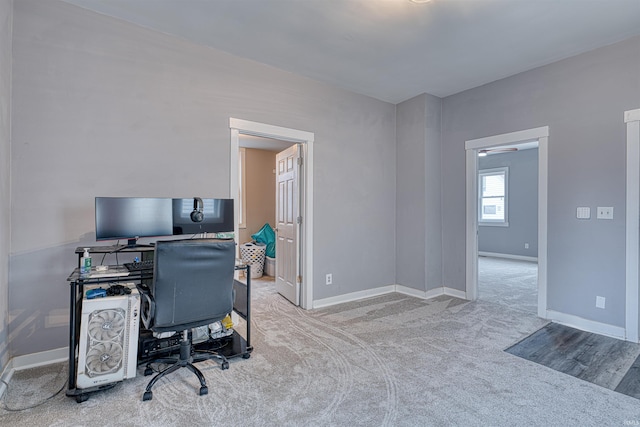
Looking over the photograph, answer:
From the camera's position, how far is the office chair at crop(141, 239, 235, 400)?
1.97 m

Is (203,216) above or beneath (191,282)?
above

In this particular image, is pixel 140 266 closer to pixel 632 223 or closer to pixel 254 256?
pixel 254 256

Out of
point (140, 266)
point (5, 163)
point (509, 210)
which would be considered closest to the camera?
point (5, 163)

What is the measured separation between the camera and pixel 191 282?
6.72ft

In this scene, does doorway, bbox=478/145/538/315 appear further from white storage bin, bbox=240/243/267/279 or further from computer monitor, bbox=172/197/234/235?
computer monitor, bbox=172/197/234/235

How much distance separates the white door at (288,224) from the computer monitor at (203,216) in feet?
3.45

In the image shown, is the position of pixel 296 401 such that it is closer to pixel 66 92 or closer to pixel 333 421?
pixel 333 421

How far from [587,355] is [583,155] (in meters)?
1.86

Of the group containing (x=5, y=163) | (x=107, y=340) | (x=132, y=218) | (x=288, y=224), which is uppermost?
(x=5, y=163)

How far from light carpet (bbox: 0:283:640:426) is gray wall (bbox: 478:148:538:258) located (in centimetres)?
514

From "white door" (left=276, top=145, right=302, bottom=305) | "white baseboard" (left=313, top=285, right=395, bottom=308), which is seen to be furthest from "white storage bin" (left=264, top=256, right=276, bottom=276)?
"white baseboard" (left=313, top=285, right=395, bottom=308)

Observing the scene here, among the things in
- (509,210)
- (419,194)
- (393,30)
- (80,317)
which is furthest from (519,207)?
(80,317)

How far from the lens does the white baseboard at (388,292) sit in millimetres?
3931

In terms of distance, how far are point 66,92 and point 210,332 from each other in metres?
2.23
